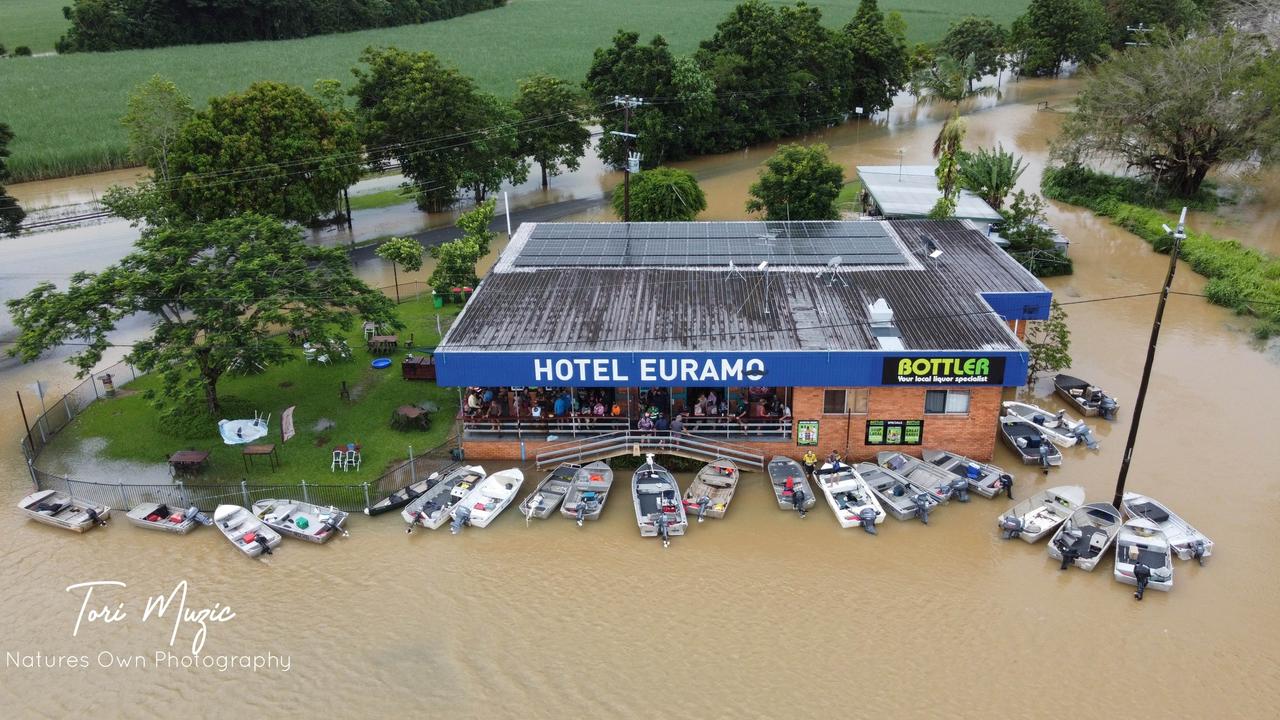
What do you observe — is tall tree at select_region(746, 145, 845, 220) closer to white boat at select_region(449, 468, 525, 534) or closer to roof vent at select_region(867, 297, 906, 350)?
roof vent at select_region(867, 297, 906, 350)

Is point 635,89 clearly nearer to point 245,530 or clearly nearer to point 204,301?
point 204,301

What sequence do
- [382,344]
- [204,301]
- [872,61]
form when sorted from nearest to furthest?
1. [204,301]
2. [382,344]
3. [872,61]

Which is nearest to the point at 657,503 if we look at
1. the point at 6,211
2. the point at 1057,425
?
the point at 1057,425

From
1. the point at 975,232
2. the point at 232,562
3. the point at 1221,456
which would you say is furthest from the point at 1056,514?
the point at 232,562

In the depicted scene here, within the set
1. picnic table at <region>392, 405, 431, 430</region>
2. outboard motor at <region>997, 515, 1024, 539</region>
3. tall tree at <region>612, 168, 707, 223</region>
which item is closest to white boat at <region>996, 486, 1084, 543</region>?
outboard motor at <region>997, 515, 1024, 539</region>

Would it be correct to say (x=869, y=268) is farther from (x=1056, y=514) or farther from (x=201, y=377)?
(x=201, y=377)

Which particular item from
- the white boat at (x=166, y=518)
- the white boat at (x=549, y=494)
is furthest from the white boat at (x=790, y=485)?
the white boat at (x=166, y=518)
